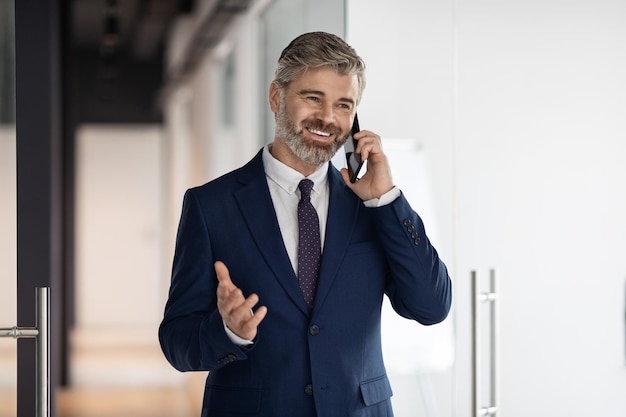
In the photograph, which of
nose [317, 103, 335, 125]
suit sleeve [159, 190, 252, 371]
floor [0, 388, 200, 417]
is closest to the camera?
suit sleeve [159, 190, 252, 371]

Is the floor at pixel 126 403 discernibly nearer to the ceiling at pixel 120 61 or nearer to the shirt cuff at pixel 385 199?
the ceiling at pixel 120 61

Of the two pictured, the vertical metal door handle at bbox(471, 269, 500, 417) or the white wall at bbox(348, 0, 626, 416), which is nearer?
the vertical metal door handle at bbox(471, 269, 500, 417)

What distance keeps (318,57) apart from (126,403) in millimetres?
6027

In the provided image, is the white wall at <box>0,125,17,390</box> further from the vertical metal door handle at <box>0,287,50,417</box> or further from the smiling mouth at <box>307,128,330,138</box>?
the smiling mouth at <box>307,128,330,138</box>

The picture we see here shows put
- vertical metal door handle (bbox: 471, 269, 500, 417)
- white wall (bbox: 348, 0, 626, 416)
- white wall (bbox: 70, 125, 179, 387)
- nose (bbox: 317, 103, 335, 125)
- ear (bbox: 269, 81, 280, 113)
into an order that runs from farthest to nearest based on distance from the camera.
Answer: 1. white wall (bbox: 70, 125, 179, 387)
2. white wall (bbox: 348, 0, 626, 416)
3. vertical metal door handle (bbox: 471, 269, 500, 417)
4. ear (bbox: 269, 81, 280, 113)
5. nose (bbox: 317, 103, 335, 125)

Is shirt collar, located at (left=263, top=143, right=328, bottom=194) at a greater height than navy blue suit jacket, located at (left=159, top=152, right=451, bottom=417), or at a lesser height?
greater

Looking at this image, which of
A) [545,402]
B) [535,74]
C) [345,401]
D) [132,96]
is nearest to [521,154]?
[535,74]

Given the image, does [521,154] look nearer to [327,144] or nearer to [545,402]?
[545,402]

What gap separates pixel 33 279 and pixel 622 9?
1.95m

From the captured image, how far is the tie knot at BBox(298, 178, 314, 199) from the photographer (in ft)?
7.33

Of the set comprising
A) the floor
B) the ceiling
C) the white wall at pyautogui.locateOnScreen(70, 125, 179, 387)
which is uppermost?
the ceiling

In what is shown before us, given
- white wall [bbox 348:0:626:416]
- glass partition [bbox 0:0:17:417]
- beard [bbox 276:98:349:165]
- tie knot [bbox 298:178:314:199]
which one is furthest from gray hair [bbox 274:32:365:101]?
white wall [bbox 348:0:626:416]

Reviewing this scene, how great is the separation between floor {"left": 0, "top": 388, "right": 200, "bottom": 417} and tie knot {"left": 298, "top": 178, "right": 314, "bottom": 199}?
Answer: 16.5 feet

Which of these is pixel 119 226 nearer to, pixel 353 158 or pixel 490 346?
pixel 490 346
